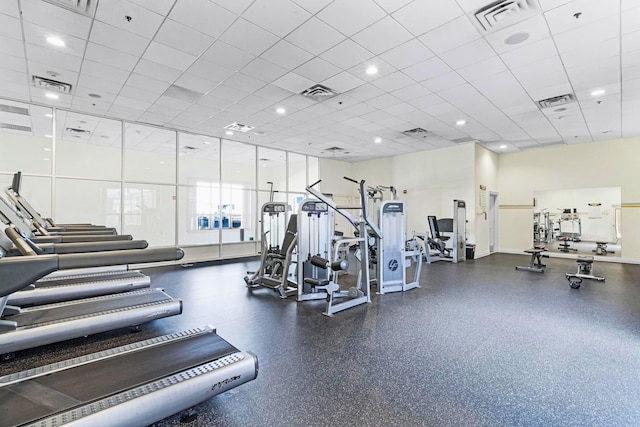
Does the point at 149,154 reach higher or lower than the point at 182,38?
lower

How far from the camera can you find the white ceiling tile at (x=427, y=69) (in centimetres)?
413

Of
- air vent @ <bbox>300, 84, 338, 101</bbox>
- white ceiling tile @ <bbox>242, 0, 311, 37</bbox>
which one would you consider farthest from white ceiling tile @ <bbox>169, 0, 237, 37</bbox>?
air vent @ <bbox>300, 84, 338, 101</bbox>

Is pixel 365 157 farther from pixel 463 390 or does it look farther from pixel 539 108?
pixel 463 390

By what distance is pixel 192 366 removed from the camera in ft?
6.72

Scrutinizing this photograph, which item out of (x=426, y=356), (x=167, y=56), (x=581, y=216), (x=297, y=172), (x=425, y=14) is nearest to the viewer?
(x=426, y=356)

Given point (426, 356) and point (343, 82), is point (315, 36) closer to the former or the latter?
point (343, 82)

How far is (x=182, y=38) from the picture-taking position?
11.8 ft

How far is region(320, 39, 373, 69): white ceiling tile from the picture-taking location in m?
3.74

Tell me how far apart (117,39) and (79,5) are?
0.59 meters

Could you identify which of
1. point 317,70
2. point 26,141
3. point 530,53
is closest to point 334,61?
point 317,70

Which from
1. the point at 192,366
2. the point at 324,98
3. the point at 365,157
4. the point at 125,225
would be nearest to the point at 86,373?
the point at 192,366

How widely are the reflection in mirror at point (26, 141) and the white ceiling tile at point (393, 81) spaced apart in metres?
6.24

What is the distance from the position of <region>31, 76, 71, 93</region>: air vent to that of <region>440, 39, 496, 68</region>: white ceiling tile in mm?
5697

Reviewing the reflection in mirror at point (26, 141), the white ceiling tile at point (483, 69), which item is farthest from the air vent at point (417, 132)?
the reflection in mirror at point (26, 141)
